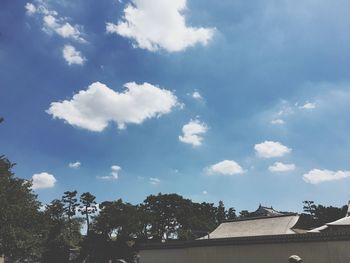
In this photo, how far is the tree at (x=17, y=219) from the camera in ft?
110

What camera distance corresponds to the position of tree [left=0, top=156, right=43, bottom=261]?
33.4 meters

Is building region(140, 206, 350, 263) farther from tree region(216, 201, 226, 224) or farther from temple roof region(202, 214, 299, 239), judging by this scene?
tree region(216, 201, 226, 224)

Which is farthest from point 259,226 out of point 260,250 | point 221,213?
point 221,213

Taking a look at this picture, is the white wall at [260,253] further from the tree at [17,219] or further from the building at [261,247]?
the tree at [17,219]

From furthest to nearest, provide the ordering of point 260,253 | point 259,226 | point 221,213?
point 221,213
point 259,226
point 260,253

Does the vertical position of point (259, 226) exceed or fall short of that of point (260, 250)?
it exceeds it

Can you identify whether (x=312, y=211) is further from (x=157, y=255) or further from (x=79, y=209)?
(x=157, y=255)

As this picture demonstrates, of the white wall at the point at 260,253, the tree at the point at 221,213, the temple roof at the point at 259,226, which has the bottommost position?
the white wall at the point at 260,253

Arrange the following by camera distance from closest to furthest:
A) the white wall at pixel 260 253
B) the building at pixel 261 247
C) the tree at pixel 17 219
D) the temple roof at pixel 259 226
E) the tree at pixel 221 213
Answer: the white wall at pixel 260 253 < the building at pixel 261 247 < the tree at pixel 17 219 < the temple roof at pixel 259 226 < the tree at pixel 221 213

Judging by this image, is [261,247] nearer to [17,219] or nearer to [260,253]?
[260,253]

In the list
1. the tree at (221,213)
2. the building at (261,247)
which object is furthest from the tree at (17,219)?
the tree at (221,213)

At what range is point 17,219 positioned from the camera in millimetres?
34938

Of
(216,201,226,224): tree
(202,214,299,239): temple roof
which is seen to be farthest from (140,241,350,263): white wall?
(216,201,226,224): tree

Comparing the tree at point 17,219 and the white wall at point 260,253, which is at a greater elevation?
the tree at point 17,219
